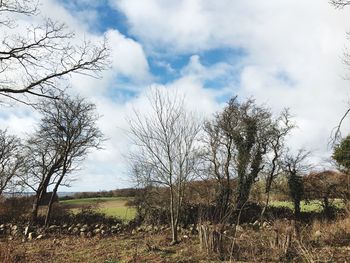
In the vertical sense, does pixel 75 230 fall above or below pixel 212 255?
above

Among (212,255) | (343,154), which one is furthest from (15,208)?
(343,154)

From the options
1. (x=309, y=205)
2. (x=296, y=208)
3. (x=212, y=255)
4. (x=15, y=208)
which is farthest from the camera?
(x=309, y=205)

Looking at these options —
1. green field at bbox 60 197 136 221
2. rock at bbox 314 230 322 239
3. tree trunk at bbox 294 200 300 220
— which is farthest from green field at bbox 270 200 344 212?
rock at bbox 314 230 322 239

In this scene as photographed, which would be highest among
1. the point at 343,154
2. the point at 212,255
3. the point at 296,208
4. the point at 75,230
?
the point at 343,154

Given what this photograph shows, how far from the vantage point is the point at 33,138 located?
2241 cm

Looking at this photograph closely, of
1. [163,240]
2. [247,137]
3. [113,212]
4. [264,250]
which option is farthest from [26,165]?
[264,250]

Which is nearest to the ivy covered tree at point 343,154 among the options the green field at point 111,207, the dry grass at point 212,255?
the dry grass at point 212,255

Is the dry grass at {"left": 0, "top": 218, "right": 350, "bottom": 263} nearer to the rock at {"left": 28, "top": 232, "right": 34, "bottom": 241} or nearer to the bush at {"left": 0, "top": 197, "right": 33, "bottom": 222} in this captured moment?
the rock at {"left": 28, "top": 232, "right": 34, "bottom": 241}

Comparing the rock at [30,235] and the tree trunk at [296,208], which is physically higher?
the tree trunk at [296,208]

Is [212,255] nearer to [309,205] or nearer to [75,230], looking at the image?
[75,230]

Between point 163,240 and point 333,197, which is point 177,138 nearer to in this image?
point 163,240

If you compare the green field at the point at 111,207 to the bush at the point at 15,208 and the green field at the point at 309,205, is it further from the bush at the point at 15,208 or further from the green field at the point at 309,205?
the green field at the point at 309,205

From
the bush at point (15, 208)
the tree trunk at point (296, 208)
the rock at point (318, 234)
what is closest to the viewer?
the rock at point (318, 234)

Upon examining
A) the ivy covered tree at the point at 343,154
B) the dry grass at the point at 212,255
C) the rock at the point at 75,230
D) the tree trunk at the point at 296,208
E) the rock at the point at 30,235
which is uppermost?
A: the ivy covered tree at the point at 343,154
